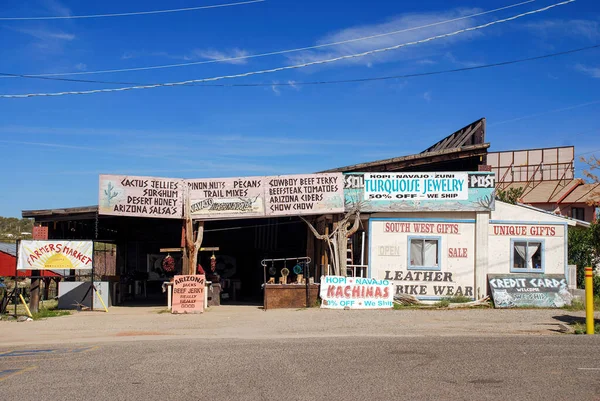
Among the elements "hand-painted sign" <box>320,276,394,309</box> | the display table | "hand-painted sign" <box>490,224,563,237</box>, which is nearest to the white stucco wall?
"hand-painted sign" <box>490,224,563,237</box>

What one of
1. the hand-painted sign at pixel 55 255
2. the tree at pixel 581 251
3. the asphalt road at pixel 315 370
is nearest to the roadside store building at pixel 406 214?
the hand-painted sign at pixel 55 255

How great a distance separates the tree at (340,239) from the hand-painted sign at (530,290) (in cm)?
462

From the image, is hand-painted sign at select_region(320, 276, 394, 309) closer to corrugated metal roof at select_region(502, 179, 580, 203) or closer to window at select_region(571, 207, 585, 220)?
corrugated metal roof at select_region(502, 179, 580, 203)

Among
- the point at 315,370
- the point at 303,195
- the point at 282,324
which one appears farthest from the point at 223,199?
the point at 315,370

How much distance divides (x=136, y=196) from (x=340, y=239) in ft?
21.1

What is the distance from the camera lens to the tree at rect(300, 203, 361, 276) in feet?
67.9

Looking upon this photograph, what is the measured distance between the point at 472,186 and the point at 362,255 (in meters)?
4.09

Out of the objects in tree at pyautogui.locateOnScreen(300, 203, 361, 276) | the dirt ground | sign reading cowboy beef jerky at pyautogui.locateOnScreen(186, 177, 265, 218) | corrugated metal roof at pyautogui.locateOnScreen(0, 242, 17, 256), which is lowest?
the dirt ground

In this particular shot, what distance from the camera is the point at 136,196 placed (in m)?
20.3

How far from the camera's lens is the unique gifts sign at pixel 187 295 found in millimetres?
19766

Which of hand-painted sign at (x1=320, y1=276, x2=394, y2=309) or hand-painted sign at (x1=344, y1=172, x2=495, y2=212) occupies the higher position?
hand-painted sign at (x1=344, y1=172, x2=495, y2=212)

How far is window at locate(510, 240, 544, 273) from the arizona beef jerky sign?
10.9 meters

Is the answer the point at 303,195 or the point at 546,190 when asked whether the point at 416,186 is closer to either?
the point at 303,195

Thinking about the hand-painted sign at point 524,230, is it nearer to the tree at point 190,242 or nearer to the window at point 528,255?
the window at point 528,255
